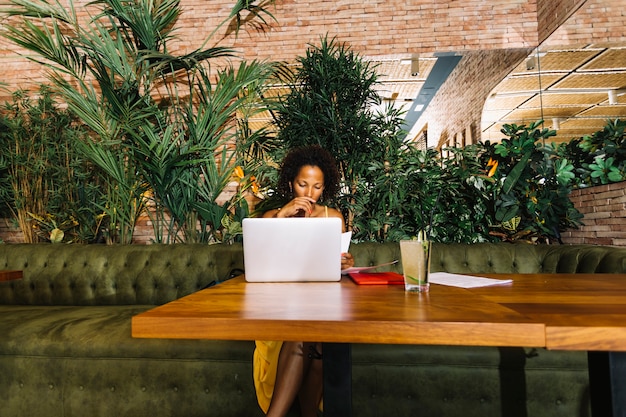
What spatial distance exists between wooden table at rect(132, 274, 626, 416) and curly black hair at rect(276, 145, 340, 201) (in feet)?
5.59

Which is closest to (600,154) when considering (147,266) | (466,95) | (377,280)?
(377,280)

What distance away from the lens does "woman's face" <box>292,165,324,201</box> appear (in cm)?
233

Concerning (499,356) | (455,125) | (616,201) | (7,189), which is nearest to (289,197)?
(499,356)

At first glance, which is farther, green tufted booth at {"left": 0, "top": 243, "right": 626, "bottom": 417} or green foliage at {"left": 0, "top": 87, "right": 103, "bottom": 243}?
green foliage at {"left": 0, "top": 87, "right": 103, "bottom": 243}

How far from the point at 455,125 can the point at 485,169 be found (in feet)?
12.8

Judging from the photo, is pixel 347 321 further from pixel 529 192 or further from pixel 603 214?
pixel 603 214

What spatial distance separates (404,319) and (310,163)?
1962 mm

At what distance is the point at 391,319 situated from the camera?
0.67 meters

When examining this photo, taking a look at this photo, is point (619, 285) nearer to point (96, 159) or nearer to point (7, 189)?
point (96, 159)

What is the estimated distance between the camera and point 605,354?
2.43 ft

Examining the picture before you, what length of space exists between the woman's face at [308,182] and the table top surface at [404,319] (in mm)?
1403

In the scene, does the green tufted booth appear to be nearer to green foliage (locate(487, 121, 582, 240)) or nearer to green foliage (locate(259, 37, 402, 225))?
green foliage (locate(487, 121, 582, 240))

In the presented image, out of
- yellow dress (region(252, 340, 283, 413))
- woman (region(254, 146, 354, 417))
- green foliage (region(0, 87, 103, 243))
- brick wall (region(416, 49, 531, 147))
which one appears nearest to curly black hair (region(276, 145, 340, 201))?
woman (region(254, 146, 354, 417))

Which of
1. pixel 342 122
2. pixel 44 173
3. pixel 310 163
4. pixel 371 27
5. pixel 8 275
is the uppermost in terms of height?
pixel 371 27
